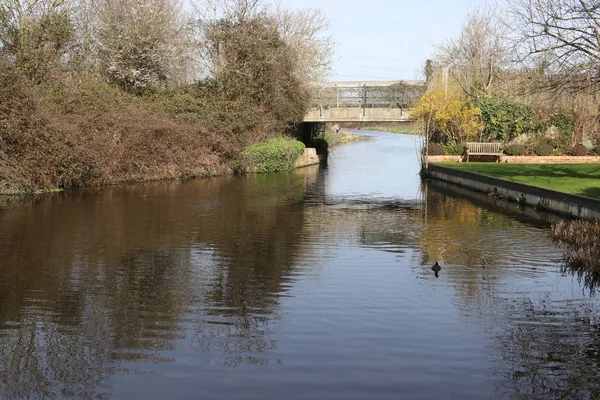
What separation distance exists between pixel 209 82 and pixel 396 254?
29.3 m

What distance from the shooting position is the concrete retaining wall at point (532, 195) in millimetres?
17500

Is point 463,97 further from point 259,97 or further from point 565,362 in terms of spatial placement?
point 565,362

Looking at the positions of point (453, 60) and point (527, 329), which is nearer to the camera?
point (527, 329)

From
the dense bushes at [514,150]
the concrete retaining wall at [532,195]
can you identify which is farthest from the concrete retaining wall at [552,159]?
the concrete retaining wall at [532,195]

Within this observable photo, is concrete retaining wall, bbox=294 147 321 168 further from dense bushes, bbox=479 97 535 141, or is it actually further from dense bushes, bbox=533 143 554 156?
dense bushes, bbox=533 143 554 156

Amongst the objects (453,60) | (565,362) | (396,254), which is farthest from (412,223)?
(453,60)

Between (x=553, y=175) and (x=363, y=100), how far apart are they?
88.3 ft

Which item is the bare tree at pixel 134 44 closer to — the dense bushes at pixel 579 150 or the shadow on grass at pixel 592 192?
the dense bushes at pixel 579 150

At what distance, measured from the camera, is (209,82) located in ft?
134

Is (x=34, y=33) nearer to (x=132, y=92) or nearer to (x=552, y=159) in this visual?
(x=132, y=92)

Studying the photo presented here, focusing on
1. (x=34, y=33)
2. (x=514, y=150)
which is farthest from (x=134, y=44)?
(x=514, y=150)

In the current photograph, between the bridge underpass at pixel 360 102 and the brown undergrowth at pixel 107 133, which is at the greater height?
the bridge underpass at pixel 360 102

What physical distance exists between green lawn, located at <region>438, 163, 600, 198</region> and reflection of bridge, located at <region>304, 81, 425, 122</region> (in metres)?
17.2

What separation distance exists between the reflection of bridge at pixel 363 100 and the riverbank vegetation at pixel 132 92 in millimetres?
3101
